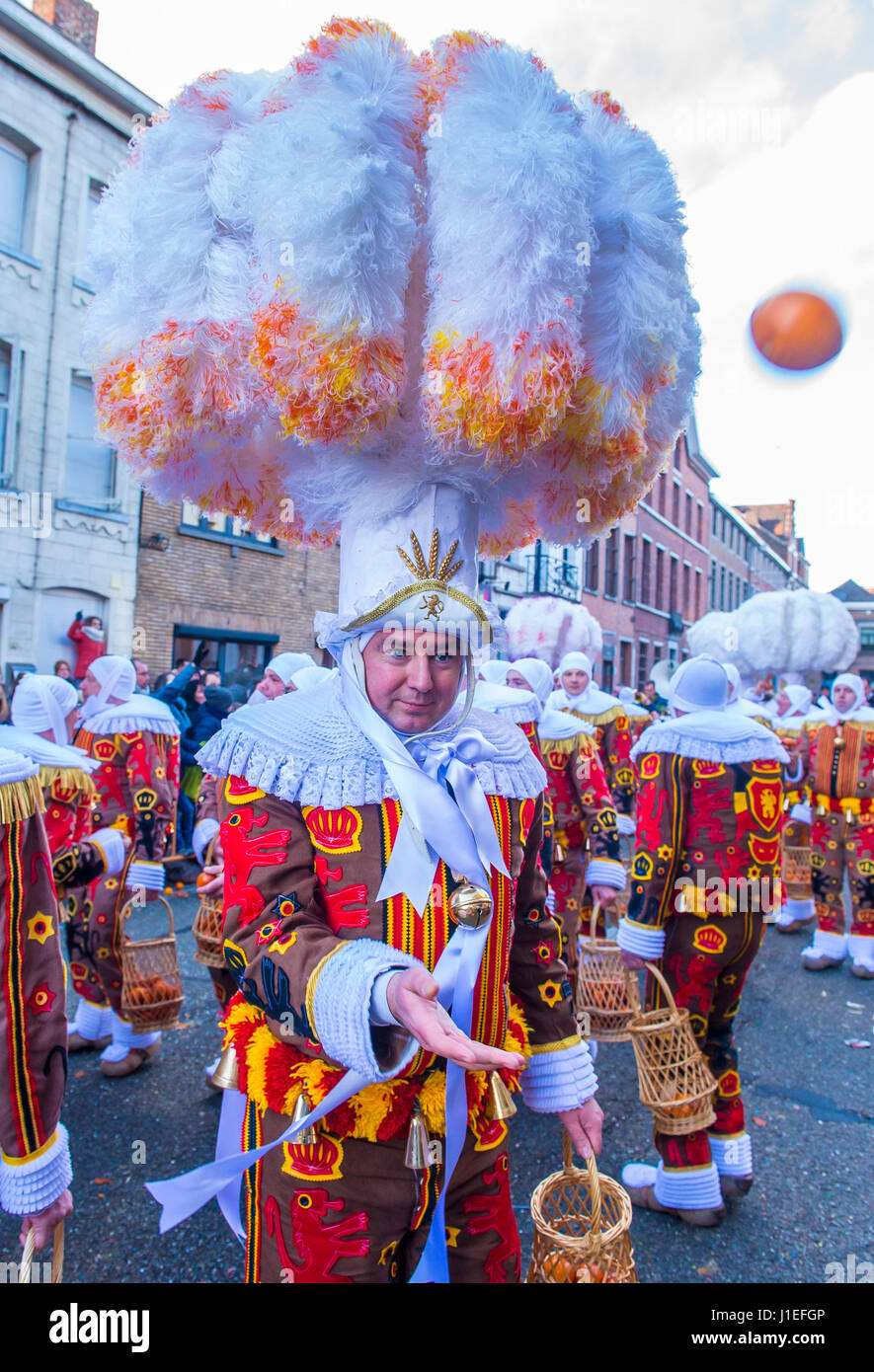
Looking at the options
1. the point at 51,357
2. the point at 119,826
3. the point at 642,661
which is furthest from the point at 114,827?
the point at 642,661

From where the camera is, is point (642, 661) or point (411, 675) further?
point (642, 661)

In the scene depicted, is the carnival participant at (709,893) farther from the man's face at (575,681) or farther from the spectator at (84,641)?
the spectator at (84,641)

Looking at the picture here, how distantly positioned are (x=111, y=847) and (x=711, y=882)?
101 inches

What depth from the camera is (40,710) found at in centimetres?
346

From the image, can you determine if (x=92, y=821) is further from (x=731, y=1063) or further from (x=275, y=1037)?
(x=731, y=1063)

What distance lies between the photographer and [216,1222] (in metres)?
3.01

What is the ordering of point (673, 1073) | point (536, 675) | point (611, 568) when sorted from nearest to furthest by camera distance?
1. point (673, 1073)
2. point (536, 675)
3. point (611, 568)

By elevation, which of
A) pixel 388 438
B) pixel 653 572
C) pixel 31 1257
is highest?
pixel 653 572

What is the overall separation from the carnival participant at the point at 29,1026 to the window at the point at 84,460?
1171cm

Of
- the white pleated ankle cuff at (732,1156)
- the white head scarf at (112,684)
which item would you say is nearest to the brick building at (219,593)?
the white head scarf at (112,684)

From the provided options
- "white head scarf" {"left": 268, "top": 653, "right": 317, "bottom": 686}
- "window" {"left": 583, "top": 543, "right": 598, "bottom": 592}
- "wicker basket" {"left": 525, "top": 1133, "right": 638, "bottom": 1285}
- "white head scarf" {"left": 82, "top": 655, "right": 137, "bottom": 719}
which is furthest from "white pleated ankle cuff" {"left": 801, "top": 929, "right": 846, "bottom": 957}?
"window" {"left": 583, "top": 543, "right": 598, "bottom": 592}

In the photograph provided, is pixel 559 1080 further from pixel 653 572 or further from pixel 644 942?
Result: pixel 653 572

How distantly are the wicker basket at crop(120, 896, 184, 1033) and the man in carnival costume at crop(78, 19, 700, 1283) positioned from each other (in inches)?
89.8

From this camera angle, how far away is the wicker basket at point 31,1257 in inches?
62.1
